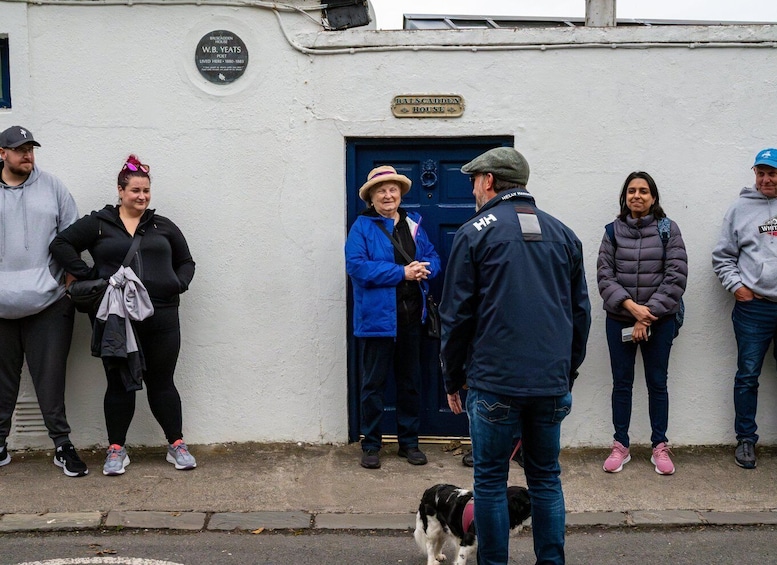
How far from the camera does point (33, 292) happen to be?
239 inches

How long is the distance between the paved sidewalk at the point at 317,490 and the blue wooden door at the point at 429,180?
2.40 feet

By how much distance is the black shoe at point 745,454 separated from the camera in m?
6.36

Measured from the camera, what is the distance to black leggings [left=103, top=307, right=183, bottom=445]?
6.18m

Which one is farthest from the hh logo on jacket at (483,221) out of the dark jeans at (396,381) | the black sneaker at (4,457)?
the black sneaker at (4,457)

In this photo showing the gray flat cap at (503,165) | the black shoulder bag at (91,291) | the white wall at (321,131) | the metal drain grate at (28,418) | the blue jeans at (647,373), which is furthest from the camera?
the metal drain grate at (28,418)

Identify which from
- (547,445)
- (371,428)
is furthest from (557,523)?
(371,428)

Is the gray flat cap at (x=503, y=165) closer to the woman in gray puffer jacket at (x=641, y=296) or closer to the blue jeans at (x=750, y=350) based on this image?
the woman in gray puffer jacket at (x=641, y=296)

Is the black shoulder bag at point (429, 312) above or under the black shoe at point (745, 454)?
above

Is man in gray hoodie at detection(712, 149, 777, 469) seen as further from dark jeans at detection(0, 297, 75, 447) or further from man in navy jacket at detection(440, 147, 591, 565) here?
dark jeans at detection(0, 297, 75, 447)

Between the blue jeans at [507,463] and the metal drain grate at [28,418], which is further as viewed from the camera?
the metal drain grate at [28,418]

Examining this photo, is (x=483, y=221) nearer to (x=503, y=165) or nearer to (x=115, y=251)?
(x=503, y=165)

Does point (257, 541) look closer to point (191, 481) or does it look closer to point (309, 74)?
point (191, 481)

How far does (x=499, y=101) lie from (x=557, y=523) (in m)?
3.34

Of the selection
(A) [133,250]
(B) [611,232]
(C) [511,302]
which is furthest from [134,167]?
(B) [611,232]
